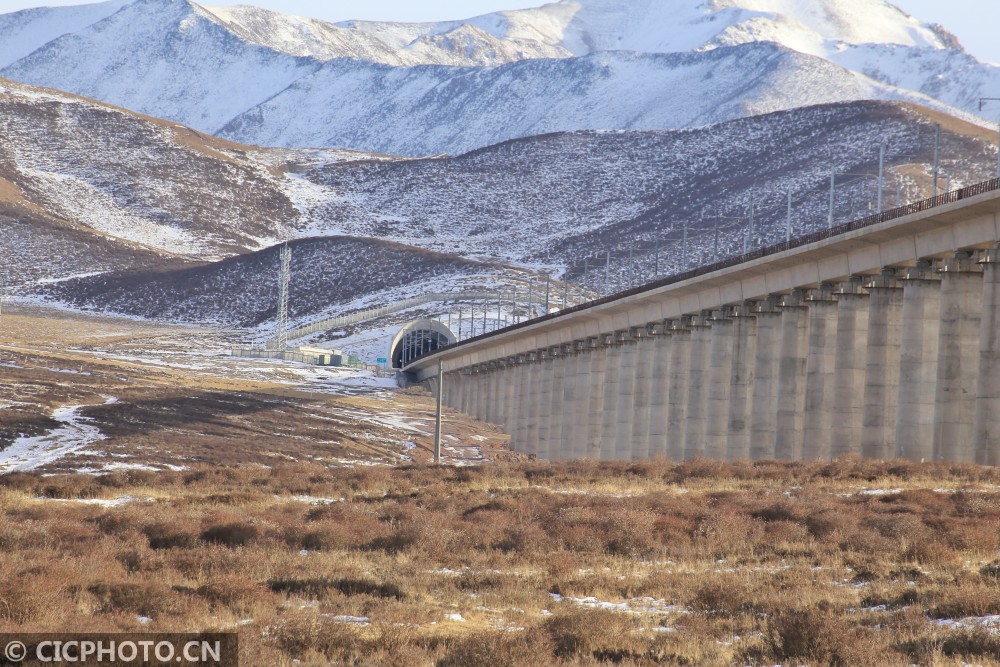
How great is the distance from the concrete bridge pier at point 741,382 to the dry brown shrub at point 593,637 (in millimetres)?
52271

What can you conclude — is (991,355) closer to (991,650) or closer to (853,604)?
(853,604)

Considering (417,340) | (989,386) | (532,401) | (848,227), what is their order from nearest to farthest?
(989,386) → (848,227) → (532,401) → (417,340)

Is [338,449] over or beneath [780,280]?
beneath

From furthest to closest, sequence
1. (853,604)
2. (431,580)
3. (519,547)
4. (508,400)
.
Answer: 1. (508,400)
2. (519,547)
3. (431,580)
4. (853,604)

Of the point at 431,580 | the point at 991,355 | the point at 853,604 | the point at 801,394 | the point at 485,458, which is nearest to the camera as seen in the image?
the point at 853,604

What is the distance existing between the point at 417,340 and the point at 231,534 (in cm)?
14909

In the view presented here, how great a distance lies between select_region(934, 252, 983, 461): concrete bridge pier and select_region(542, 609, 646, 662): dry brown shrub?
1417 inches

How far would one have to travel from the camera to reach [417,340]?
17812 centimetres

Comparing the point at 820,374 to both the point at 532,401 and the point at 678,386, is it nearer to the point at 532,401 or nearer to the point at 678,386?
the point at 678,386

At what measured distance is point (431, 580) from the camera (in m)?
24.0

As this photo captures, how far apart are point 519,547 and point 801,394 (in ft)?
134

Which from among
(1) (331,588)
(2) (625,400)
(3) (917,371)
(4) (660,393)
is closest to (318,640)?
(1) (331,588)

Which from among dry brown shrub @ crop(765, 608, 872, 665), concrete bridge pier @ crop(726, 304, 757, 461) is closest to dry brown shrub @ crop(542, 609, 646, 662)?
dry brown shrub @ crop(765, 608, 872, 665)

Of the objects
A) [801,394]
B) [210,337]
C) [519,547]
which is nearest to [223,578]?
[519,547]
